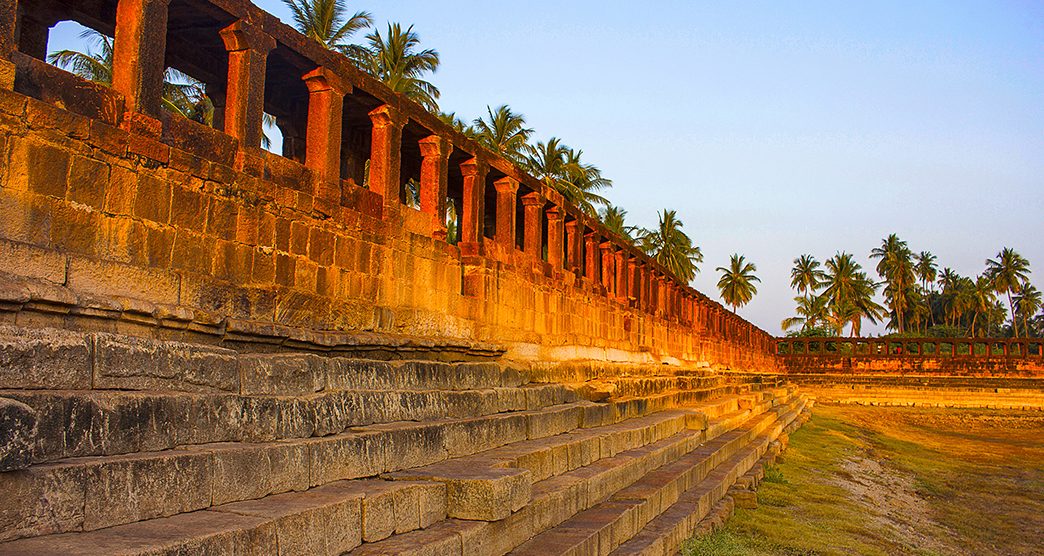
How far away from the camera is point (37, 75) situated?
462 cm

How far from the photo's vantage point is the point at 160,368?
361 cm

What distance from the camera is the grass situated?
7641 mm

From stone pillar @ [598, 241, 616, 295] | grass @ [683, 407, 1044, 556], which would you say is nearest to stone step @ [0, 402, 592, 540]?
grass @ [683, 407, 1044, 556]

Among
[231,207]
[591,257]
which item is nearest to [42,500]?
[231,207]

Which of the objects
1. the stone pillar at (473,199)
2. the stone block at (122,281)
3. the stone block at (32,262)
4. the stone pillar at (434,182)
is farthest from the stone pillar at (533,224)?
the stone block at (32,262)

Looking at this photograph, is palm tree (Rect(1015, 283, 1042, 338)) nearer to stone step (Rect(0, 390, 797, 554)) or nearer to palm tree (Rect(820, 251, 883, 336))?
palm tree (Rect(820, 251, 883, 336))

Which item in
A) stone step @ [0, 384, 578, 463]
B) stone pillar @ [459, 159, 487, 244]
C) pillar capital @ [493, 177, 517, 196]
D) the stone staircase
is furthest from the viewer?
pillar capital @ [493, 177, 517, 196]

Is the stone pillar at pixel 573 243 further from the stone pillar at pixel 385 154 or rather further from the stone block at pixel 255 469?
the stone block at pixel 255 469

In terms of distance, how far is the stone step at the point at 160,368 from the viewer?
3.00 meters

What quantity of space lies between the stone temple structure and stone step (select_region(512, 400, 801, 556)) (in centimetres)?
3

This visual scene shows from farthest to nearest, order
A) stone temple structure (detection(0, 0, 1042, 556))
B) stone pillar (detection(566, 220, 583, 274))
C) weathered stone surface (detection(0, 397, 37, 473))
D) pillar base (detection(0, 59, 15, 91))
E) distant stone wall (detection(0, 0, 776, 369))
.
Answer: stone pillar (detection(566, 220, 583, 274))
distant stone wall (detection(0, 0, 776, 369))
pillar base (detection(0, 59, 15, 91))
stone temple structure (detection(0, 0, 1042, 556))
weathered stone surface (detection(0, 397, 37, 473))

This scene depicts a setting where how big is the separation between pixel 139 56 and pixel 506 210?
283 inches

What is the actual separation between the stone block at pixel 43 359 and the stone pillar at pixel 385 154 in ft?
17.4

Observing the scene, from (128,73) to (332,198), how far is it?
2134 millimetres
